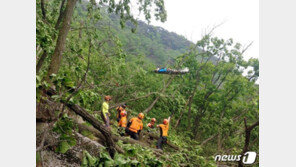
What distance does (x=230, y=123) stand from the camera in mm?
10477

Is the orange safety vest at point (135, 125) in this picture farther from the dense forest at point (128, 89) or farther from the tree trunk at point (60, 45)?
the tree trunk at point (60, 45)

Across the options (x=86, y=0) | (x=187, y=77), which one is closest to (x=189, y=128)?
(x=187, y=77)

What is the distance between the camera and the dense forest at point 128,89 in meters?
3.37

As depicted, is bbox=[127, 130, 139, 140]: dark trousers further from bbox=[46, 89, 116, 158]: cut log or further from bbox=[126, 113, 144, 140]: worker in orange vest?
bbox=[46, 89, 116, 158]: cut log

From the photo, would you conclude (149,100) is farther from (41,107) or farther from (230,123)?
(41,107)

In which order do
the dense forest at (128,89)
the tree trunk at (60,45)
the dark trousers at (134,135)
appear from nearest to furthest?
1. the dense forest at (128,89)
2. the tree trunk at (60,45)
3. the dark trousers at (134,135)

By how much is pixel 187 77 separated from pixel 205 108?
2.24m

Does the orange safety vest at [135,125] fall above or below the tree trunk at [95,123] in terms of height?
below

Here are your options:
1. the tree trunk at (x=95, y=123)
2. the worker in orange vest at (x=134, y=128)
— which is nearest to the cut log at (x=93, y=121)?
the tree trunk at (x=95, y=123)

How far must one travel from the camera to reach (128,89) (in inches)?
497

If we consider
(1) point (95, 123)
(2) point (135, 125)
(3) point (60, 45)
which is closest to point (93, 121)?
(1) point (95, 123)

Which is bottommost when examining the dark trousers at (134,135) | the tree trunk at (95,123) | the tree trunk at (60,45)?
the dark trousers at (134,135)

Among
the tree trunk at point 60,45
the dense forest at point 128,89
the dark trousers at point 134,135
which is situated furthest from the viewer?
the dark trousers at point 134,135

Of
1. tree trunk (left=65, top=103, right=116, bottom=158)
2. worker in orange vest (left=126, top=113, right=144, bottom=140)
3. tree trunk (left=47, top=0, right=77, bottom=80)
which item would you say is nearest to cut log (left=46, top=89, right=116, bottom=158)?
tree trunk (left=65, top=103, right=116, bottom=158)
